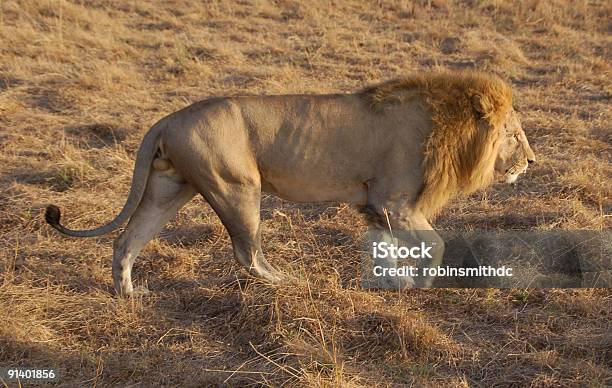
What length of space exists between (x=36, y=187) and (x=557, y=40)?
8.30 meters

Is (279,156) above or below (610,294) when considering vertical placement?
above

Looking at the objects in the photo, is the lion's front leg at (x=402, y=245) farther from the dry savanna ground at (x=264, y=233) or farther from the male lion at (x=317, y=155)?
the dry savanna ground at (x=264, y=233)

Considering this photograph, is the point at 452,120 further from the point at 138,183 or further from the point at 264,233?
the point at 138,183

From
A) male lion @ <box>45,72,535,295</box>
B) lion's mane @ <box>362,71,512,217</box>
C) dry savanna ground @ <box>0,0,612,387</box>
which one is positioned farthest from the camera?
lion's mane @ <box>362,71,512,217</box>

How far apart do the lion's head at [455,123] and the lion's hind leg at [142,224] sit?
1.28 m

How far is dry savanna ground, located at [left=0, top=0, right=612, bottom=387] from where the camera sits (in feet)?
11.8

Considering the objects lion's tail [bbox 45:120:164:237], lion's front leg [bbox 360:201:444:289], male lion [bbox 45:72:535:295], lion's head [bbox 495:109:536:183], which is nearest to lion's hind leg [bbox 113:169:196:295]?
male lion [bbox 45:72:535:295]

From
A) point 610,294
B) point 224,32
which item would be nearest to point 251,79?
point 224,32

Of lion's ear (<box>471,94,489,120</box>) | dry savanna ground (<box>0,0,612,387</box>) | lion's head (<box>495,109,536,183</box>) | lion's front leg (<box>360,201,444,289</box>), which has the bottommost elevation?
dry savanna ground (<box>0,0,612,387</box>)

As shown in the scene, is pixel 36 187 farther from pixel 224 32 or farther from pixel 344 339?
pixel 224 32

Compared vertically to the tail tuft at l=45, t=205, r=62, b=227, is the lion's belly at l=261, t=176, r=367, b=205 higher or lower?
higher

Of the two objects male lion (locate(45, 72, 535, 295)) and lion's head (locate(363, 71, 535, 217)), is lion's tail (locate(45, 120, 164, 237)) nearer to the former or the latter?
male lion (locate(45, 72, 535, 295))

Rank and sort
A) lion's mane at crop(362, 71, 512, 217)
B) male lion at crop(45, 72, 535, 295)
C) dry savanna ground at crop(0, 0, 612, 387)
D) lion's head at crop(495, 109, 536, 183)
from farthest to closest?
lion's head at crop(495, 109, 536, 183), lion's mane at crop(362, 71, 512, 217), male lion at crop(45, 72, 535, 295), dry savanna ground at crop(0, 0, 612, 387)

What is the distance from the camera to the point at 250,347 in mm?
3773
